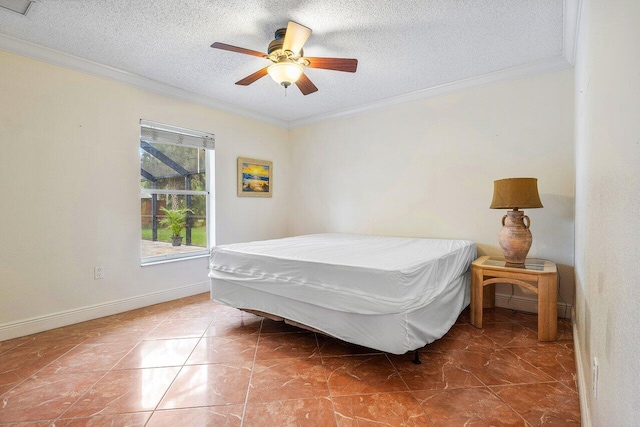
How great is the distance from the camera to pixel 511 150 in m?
3.07

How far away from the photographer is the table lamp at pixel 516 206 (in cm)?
250

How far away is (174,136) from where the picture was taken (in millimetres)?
3545

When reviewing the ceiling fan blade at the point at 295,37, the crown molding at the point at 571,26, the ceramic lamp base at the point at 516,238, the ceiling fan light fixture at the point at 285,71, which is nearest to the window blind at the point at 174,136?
the ceiling fan light fixture at the point at 285,71

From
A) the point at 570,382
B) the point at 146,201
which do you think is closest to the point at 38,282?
the point at 146,201

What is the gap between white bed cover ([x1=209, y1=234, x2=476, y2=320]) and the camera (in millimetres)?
1803

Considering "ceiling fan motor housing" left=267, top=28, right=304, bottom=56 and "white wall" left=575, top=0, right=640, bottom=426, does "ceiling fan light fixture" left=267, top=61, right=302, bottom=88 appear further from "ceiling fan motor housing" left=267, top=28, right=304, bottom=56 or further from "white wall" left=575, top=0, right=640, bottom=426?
"white wall" left=575, top=0, right=640, bottom=426

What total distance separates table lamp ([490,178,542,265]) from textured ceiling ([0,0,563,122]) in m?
1.19

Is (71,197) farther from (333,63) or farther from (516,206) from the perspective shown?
(516,206)

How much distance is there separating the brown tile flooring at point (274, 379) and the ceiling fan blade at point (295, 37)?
222cm

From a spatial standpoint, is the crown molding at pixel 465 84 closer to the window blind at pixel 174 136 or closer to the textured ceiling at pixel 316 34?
the textured ceiling at pixel 316 34

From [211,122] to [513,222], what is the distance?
3.54 meters

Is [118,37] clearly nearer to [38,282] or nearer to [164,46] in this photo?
[164,46]

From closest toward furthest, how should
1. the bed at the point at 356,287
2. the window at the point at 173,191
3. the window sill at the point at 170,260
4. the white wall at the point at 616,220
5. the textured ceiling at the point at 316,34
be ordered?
the white wall at the point at 616,220
the bed at the point at 356,287
the textured ceiling at the point at 316,34
the window sill at the point at 170,260
the window at the point at 173,191

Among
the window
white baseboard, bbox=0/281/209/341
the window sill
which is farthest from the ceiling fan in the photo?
white baseboard, bbox=0/281/209/341
